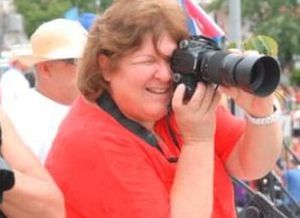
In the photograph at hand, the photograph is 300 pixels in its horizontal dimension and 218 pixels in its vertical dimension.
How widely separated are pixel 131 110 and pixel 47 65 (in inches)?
68.7

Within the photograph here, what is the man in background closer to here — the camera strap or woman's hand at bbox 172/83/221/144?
the camera strap

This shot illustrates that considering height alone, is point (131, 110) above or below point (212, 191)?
above

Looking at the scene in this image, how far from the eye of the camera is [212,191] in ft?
6.70

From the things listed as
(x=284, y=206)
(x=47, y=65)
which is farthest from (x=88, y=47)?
(x=284, y=206)

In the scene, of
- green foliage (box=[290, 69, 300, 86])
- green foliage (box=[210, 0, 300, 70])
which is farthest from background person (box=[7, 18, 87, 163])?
green foliage (box=[290, 69, 300, 86])

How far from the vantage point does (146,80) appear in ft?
6.64

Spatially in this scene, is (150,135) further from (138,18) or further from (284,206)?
(284,206)

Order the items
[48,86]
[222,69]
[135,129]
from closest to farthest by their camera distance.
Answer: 1. [222,69]
2. [135,129]
3. [48,86]

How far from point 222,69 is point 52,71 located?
1.90 m

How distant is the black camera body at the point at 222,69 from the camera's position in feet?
6.37

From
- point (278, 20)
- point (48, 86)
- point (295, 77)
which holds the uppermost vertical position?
point (48, 86)

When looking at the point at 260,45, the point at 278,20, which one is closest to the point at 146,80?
the point at 260,45

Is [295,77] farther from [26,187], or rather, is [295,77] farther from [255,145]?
[26,187]

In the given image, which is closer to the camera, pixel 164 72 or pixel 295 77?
pixel 164 72
